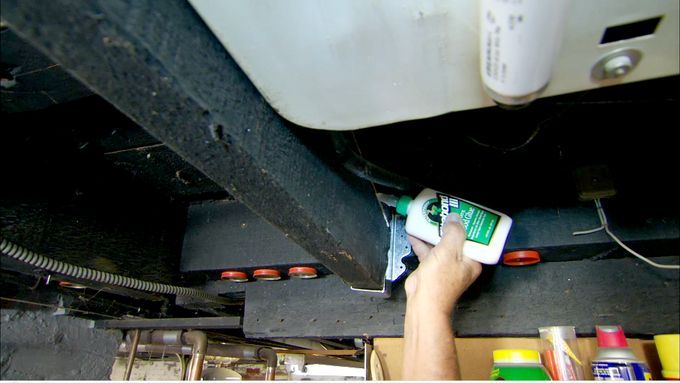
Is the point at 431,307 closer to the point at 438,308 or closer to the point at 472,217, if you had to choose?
the point at 438,308

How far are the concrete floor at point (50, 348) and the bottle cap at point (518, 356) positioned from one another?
132 centimetres

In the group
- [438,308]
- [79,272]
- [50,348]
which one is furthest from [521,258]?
[50,348]

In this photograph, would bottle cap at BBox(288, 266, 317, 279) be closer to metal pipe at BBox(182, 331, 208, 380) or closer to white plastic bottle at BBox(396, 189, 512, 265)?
white plastic bottle at BBox(396, 189, 512, 265)

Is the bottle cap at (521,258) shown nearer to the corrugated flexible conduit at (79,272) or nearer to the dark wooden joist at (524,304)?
the dark wooden joist at (524,304)

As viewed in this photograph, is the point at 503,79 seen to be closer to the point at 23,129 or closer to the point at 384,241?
the point at 384,241

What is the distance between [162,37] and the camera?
0.36 m

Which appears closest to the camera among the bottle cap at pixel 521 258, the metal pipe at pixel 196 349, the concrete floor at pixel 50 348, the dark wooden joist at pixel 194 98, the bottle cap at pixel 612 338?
the dark wooden joist at pixel 194 98

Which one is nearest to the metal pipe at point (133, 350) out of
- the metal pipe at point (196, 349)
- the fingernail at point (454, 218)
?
the metal pipe at point (196, 349)

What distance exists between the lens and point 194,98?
40 cm

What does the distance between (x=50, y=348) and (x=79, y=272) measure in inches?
24.3

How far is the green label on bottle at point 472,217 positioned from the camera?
0.76 meters

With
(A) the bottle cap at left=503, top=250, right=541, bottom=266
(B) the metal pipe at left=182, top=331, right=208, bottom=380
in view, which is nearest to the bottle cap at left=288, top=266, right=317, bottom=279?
(A) the bottle cap at left=503, top=250, right=541, bottom=266

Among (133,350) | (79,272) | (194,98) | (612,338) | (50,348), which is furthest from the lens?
(133,350)

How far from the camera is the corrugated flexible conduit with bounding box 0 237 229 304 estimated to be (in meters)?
0.71
